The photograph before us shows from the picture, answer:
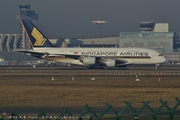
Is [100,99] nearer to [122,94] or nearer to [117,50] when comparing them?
[122,94]

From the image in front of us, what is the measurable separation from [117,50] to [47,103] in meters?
60.7

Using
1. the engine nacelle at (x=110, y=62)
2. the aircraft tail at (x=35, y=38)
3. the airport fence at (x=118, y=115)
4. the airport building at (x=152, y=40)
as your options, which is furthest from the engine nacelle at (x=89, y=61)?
the airport building at (x=152, y=40)

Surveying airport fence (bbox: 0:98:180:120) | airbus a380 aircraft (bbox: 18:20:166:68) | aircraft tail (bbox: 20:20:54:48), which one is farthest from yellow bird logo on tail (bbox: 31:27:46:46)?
airport fence (bbox: 0:98:180:120)

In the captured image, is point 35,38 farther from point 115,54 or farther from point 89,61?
point 115,54

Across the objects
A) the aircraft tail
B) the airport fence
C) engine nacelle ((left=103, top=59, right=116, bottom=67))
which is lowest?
the airport fence

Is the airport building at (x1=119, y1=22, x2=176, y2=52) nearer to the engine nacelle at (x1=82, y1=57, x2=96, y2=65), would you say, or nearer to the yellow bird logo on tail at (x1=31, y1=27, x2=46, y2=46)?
the yellow bird logo on tail at (x1=31, y1=27, x2=46, y2=46)

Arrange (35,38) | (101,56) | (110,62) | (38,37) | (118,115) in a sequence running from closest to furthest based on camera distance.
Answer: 1. (118,115)
2. (110,62)
3. (101,56)
4. (35,38)
5. (38,37)

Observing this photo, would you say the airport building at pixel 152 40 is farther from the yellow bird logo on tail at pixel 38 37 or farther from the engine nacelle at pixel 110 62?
the engine nacelle at pixel 110 62

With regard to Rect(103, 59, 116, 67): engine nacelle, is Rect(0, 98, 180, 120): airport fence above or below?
below

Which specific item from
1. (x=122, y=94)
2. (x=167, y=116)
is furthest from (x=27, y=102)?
(x=167, y=116)

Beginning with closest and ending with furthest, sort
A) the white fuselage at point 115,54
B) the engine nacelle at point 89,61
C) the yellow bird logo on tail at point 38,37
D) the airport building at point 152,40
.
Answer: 1. the engine nacelle at point 89,61
2. the white fuselage at point 115,54
3. the yellow bird logo on tail at point 38,37
4. the airport building at point 152,40

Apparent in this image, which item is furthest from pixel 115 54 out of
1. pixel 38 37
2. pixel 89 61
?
pixel 38 37

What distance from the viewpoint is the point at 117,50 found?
99.5 m

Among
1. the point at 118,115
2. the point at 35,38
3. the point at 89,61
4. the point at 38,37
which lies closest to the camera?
the point at 118,115
